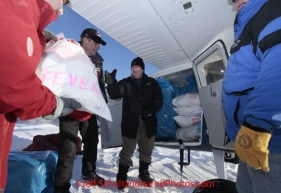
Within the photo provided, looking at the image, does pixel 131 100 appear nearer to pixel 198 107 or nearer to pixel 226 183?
pixel 198 107

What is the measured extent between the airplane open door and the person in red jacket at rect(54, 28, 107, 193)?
3.97 ft

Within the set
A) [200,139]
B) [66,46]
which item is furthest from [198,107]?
[66,46]

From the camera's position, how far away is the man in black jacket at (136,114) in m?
2.29

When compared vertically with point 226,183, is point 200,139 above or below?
above

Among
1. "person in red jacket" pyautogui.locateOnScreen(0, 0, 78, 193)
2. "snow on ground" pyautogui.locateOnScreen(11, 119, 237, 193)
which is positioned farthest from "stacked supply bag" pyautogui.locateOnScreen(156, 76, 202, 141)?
"person in red jacket" pyautogui.locateOnScreen(0, 0, 78, 193)

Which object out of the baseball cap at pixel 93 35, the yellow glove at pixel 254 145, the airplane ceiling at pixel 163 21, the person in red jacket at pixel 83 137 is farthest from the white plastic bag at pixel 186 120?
the yellow glove at pixel 254 145

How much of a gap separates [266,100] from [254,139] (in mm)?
192

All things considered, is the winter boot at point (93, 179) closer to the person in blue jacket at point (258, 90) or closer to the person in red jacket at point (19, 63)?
the person in red jacket at point (19, 63)

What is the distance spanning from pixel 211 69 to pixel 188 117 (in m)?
0.86

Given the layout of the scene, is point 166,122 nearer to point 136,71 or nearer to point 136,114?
point 136,114

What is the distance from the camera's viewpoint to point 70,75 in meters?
1.10

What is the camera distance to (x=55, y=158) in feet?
6.07

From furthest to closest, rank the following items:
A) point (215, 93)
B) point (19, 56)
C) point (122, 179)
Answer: point (122, 179), point (215, 93), point (19, 56)

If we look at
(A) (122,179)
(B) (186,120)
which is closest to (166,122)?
(B) (186,120)
